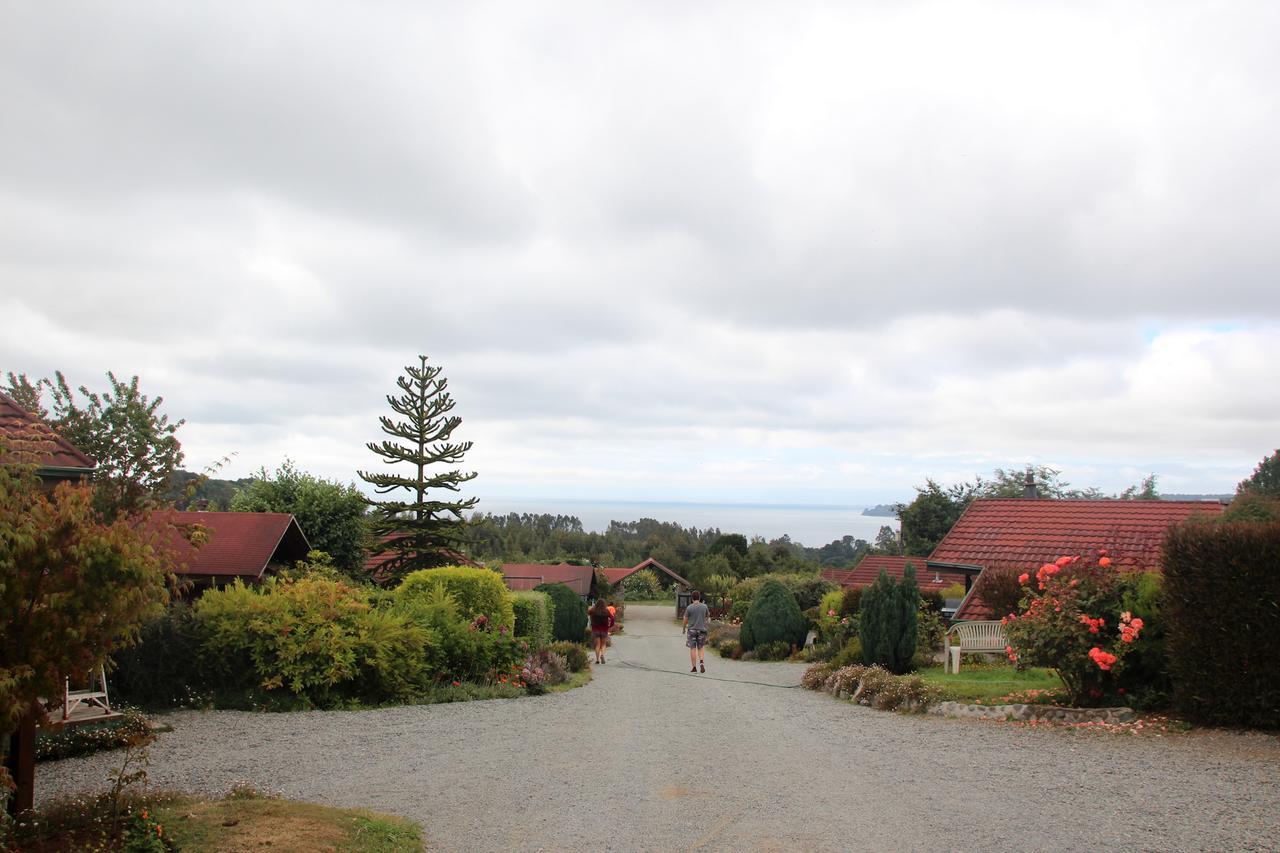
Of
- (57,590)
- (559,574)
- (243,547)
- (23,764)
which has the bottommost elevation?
(559,574)

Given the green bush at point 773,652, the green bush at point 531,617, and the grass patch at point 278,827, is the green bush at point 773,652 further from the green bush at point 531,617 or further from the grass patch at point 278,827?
the grass patch at point 278,827

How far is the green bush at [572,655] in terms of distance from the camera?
19141mm

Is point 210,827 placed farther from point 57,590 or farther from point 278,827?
point 57,590

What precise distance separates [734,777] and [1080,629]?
5.48m

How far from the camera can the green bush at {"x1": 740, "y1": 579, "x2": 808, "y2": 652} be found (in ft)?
89.2

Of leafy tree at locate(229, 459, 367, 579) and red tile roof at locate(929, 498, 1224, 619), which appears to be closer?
red tile roof at locate(929, 498, 1224, 619)

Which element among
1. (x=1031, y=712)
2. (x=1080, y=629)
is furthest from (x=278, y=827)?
(x=1080, y=629)

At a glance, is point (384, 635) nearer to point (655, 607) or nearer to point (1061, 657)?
point (1061, 657)

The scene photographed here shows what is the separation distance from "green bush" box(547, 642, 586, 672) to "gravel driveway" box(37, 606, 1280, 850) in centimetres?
671

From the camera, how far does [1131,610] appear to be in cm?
1107

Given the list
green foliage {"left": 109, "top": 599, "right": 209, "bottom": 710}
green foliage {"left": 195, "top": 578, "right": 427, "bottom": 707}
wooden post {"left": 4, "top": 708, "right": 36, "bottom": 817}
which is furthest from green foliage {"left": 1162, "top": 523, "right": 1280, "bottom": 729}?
green foliage {"left": 109, "top": 599, "right": 209, "bottom": 710}

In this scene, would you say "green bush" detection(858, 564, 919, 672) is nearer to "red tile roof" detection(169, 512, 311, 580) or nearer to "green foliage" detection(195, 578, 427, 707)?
"green foliage" detection(195, 578, 427, 707)

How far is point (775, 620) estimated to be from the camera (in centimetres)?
2727

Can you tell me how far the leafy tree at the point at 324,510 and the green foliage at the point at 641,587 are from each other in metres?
39.1
